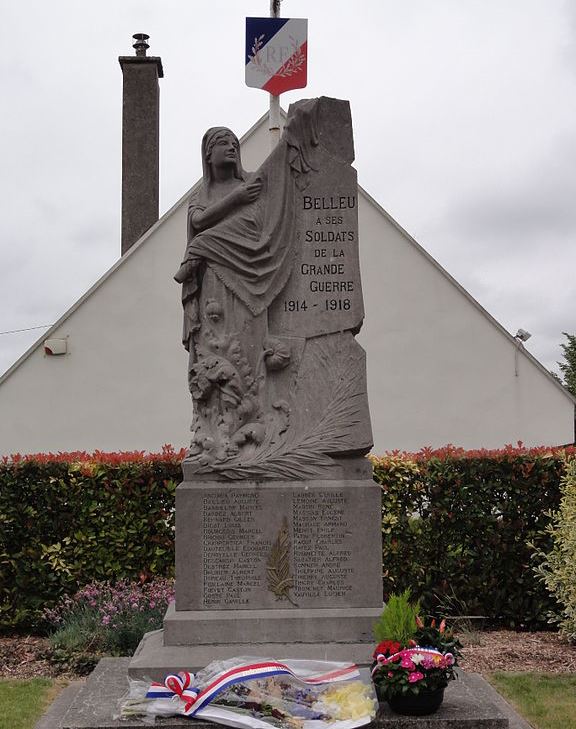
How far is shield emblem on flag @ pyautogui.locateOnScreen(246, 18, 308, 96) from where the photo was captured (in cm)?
1158

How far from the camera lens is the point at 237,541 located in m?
5.99

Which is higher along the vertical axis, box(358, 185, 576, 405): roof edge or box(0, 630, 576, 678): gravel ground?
box(358, 185, 576, 405): roof edge

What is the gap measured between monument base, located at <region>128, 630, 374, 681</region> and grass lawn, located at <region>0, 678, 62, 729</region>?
128cm

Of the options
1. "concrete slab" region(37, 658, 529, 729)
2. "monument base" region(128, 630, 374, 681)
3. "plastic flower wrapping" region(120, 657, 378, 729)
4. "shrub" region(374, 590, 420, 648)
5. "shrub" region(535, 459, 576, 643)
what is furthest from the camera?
"shrub" region(535, 459, 576, 643)

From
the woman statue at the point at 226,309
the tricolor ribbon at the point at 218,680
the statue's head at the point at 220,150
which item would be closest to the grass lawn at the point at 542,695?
the tricolor ribbon at the point at 218,680

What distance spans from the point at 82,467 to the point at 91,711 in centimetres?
463

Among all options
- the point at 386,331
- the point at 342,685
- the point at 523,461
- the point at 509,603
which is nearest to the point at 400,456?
the point at 523,461

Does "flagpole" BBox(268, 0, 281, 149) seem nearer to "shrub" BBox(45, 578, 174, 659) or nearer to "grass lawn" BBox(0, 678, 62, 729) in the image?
"shrub" BBox(45, 578, 174, 659)

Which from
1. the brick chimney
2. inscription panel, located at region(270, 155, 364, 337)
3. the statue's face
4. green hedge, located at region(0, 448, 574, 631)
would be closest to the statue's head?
the statue's face

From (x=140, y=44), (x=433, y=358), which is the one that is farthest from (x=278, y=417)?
(x=140, y=44)

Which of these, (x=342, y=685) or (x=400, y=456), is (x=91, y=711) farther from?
(x=400, y=456)

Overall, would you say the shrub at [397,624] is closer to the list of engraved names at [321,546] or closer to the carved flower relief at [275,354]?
the list of engraved names at [321,546]

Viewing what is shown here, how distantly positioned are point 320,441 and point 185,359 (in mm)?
10344

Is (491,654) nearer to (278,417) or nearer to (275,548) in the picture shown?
(275,548)
